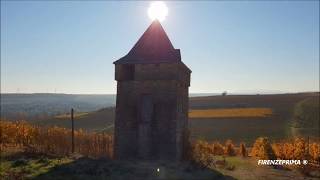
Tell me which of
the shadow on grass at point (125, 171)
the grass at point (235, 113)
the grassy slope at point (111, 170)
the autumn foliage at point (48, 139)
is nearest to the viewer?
the shadow on grass at point (125, 171)

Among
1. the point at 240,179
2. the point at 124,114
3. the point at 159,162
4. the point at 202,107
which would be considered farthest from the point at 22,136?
the point at 202,107

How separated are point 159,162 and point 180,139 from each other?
328 centimetres

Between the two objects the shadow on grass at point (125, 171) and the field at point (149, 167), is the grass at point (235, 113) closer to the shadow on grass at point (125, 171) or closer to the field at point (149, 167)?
the field at point (149, 167)

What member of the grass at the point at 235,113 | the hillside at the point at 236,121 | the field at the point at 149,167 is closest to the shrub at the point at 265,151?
A: the field at the point at 149,167

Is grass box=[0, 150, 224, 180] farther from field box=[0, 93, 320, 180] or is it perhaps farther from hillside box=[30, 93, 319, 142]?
hillside box=[30, 93, 319, 142]

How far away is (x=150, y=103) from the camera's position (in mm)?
30547

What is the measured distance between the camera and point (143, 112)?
99.7ft

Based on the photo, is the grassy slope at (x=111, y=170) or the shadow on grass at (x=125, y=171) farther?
the grassy slope at (x=111, y=170)

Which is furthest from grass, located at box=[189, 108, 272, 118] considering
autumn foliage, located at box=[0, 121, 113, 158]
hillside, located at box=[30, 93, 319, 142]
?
autumn foliage, located at box=[0, 121, 113, 158]

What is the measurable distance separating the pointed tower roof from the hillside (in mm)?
27778

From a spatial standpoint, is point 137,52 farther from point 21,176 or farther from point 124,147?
point 21,176

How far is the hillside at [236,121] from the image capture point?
6384 centimetres

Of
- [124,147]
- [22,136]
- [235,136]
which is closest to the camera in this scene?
[124,147]

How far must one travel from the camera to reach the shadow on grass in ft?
78.7
